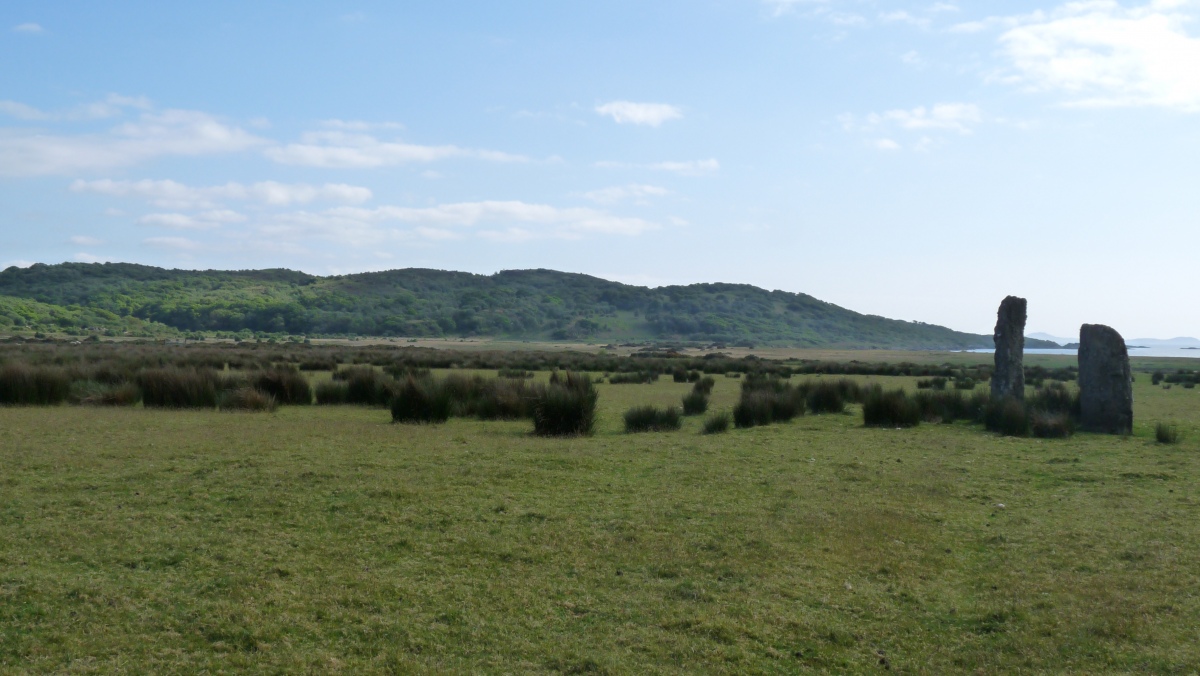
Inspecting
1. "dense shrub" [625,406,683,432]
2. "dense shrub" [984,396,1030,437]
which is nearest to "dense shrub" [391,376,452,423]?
"dense shrub" [625,406,683,432]

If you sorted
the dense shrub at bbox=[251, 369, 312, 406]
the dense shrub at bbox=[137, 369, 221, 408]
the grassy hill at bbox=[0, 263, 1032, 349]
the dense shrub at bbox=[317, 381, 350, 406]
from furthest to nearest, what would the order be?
the grassy hill at bbox=[0, 263, 1032, 349] < the dense shrub at bbox=[317, 381, 350, 406] < the dense shrub at bbox=[251, 369, 312, 406] < the dense shrub at bbox=[137, 369, 221, 408]

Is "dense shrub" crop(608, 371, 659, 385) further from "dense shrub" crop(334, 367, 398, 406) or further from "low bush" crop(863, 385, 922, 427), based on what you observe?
"low bush" crop(863, 385, 922, 427)

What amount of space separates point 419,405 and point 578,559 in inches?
316

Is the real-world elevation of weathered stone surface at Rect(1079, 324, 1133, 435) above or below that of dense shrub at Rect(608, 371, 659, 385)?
above

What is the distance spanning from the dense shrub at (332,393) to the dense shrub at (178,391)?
5.86ft

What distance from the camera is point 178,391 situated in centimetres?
1490

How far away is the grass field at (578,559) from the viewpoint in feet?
14.8

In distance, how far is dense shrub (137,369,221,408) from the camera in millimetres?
14797

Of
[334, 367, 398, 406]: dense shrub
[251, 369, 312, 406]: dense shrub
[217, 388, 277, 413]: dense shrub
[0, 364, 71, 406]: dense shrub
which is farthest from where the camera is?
[334, 367, 398, 406]: dense shrub

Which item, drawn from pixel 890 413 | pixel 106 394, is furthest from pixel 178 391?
pixel 890 413

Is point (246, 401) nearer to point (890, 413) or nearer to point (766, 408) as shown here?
point (766, 408)

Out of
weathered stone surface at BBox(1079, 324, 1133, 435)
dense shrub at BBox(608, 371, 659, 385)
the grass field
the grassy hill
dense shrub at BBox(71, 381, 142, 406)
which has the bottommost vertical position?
the grass field

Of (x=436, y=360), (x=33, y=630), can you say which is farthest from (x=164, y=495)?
(x=436, y=360)

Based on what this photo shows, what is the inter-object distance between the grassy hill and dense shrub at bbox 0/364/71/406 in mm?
68055
